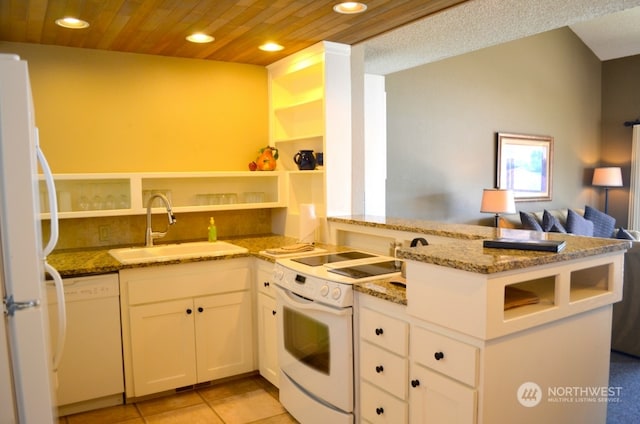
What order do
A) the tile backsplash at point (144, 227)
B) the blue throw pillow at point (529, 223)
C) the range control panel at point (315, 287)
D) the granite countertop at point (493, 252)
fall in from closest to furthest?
the granite countertop at point (493, 252) → the range control panel at point (315, 287) → the tile backsplash at point (144, 227) → the blue throw pillow at point (529, 223)

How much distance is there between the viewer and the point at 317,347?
2.46 m

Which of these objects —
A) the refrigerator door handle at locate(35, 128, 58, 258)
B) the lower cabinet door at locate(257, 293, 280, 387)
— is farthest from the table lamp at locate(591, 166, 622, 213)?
the refrigerator door handle at locate(35, 128, 58, 258)

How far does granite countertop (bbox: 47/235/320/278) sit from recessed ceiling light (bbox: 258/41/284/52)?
4.48 ft

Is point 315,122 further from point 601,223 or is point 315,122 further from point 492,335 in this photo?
point 601,223

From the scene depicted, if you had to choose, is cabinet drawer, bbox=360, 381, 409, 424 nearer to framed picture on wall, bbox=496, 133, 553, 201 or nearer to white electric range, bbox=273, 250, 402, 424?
white electric range, bbox=273, 250, 402, 424

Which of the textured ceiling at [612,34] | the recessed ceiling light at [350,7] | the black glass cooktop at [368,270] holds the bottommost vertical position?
the black glass cooktop at [368,270]

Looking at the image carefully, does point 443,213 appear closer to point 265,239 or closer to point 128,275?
point 265,239

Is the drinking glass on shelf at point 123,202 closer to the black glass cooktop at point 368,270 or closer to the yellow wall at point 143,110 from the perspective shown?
the yellow wall at point 143,110

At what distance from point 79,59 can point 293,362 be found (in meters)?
2.45

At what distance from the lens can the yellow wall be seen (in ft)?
10.7

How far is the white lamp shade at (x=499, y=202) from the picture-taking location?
5.33 metres

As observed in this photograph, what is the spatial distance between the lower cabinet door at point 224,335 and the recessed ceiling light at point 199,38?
5.38ft

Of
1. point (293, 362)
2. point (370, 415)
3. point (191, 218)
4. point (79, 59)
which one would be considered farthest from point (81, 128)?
point (370, 415)

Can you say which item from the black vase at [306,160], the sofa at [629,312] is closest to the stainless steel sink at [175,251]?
the black vase at [306,160]
